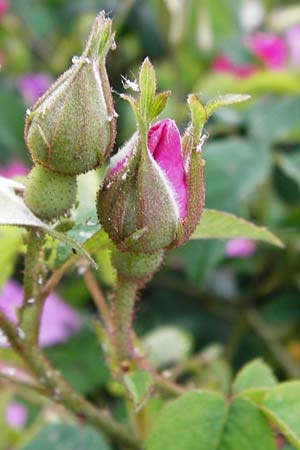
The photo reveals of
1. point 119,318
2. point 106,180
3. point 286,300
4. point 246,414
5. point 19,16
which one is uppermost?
point 19,16

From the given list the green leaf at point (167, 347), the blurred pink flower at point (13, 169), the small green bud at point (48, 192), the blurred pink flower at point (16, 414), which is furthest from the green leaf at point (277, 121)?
the small green bud at point (48, 192)

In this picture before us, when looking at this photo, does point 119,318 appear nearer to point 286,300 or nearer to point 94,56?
point 94,56

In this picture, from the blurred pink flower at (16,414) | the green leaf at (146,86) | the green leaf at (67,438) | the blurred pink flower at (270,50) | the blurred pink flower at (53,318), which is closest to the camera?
the green leaf at (146,86)

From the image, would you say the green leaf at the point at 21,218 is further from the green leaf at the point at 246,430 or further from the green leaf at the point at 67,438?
the green leaf at the point at 67,438

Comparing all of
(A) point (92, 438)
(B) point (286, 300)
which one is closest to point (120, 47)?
(B) point (286, 300)

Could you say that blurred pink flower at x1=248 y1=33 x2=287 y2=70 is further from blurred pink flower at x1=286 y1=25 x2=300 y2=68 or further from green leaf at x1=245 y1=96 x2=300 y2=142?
green leaf at x1=245 y1=96 x2=300 y2=142

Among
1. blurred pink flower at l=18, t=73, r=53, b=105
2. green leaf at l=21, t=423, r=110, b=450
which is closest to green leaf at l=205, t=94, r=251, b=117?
green leaf at l=21, t=423, r=110, b=450
